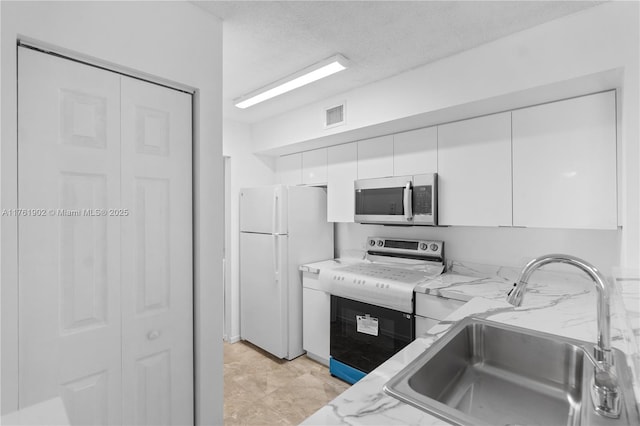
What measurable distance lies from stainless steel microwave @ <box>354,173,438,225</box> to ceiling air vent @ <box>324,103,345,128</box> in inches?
22.0

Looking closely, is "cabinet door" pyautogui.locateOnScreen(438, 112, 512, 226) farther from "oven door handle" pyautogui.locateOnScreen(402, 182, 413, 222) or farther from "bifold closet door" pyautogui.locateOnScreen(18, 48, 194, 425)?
"bifold closet door" pyautogui.locateOnScreen(18, 48, 194, 425)

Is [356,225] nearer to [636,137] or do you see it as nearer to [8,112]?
[636,137]

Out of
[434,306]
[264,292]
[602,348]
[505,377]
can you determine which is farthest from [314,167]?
[602,348]

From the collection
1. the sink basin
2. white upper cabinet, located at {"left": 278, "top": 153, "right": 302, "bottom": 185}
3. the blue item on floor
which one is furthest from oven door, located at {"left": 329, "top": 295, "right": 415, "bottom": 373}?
white upper cabinet, located at {"left": 278, "top": 153, "right": 302, "bottom": 185}

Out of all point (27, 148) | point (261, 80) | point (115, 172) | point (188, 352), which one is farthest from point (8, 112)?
point (261, 80)

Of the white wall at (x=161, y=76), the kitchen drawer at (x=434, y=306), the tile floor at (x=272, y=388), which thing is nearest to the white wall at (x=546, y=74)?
the kitchen drawer at (x=434, y=306)

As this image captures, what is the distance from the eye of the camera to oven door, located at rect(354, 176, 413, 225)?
8.62 ft

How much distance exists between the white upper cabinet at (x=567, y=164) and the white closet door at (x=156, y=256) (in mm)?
2079

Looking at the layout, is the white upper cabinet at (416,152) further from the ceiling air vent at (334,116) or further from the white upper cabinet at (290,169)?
the white upper cabinet at (290,169)

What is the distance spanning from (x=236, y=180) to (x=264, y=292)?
126 cm

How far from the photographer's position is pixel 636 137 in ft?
5.27

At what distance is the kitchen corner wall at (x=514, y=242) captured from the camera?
7.04 ft

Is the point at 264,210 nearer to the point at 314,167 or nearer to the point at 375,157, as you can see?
the point at 314,167

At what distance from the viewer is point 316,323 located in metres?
3.04
